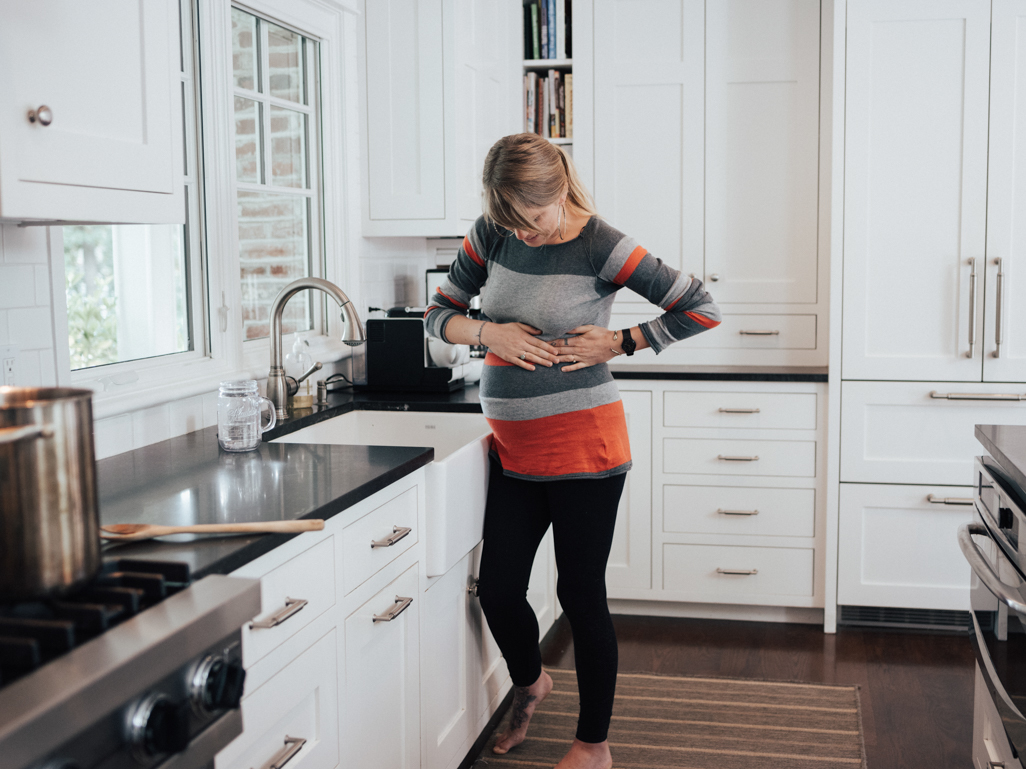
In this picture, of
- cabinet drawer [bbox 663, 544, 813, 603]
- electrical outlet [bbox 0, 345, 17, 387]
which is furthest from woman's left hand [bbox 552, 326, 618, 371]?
cabinet drawer [bbox 663, 544, 813, 603]

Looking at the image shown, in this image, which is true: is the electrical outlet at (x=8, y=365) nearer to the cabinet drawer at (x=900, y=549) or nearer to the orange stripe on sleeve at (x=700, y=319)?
the orange stripe on sleeve at (x=700, y=319)

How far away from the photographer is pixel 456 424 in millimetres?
2635

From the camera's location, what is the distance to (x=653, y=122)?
351cm

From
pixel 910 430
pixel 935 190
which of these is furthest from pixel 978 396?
pixel 935 190

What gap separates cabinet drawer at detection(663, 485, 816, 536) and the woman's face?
1.54 meters

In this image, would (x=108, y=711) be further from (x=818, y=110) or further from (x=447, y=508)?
(x=818, y=110)

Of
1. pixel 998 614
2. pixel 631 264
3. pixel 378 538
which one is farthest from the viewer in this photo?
pixel 631 264

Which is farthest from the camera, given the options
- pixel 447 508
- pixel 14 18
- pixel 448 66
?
pixel 448 66

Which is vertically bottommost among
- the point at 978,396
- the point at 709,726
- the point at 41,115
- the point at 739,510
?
the point at 709,726

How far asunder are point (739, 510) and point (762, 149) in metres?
1.34

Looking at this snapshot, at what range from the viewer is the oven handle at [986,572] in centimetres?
144

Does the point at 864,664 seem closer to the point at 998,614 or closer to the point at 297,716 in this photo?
the point at 998,614

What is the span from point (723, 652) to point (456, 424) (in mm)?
1239

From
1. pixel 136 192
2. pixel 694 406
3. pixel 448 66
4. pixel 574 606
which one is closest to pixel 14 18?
pixel 136 192
